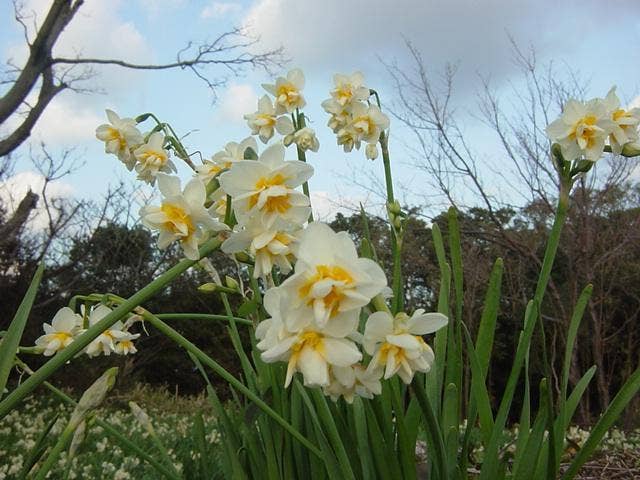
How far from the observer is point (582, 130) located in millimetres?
1092

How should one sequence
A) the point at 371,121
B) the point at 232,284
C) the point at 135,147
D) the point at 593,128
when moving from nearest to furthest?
the point at 593,128 → the point at 232,284 → the point at 135,147 → the point at 371,121

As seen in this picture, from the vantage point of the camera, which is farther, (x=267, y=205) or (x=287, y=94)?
(x=287, y=94)

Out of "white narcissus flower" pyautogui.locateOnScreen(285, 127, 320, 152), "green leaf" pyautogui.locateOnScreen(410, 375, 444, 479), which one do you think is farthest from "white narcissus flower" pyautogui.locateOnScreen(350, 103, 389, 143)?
"green leaf" pyautogui.locateOnScreen(410, 375, 444, 479)

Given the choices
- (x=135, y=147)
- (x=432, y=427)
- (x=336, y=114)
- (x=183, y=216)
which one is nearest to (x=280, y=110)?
(x=336, y=114)

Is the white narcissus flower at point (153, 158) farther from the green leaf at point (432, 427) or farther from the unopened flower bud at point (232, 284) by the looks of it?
the green leaf at point (432, 427)

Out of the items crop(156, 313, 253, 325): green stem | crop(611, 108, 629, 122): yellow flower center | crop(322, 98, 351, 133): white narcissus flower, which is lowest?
crop(156, 313, 253, 325): green stem

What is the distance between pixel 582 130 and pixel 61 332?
3.18 ft

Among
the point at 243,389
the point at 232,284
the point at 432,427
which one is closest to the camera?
the point at 432,427

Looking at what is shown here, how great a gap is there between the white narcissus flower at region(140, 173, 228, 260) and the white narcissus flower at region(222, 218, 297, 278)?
0.10 feet

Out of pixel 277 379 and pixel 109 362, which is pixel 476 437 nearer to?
pixel 277 379

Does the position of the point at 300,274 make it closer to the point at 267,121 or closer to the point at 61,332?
the point at 61,332

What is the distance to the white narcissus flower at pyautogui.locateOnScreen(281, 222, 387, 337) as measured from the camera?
618mm

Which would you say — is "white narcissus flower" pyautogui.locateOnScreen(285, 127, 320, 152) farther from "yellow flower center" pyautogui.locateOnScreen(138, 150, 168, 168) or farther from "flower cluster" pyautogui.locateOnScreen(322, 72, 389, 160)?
"yellow flower center" pyautogui.locateOnScreen(138, 150, 168, 168)

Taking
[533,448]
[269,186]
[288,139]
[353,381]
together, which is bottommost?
[533,448]
